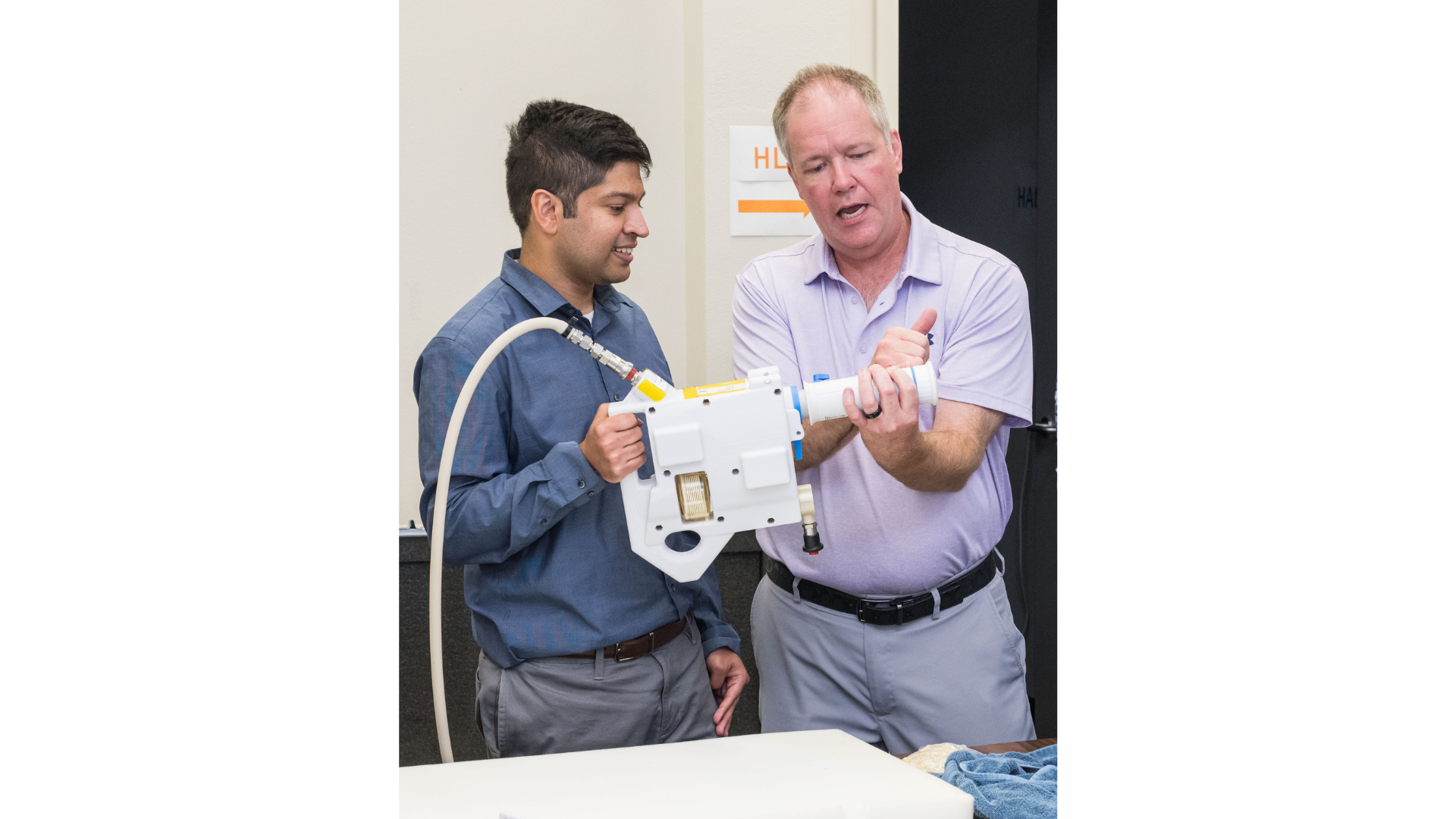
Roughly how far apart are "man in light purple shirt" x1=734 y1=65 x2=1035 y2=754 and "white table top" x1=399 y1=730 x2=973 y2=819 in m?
0.50

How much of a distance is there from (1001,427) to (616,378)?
0.70 metres

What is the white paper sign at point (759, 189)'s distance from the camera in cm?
233

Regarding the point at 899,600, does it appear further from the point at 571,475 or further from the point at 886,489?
the point at 571,475

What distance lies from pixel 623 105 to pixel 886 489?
1.24m

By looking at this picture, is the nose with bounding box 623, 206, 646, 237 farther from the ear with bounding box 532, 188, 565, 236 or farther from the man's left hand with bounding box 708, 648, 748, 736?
the man's left hand with bounding box 708, 648, 748, 736

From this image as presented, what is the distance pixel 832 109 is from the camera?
1.67 m

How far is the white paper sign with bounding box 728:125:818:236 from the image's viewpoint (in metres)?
2.33

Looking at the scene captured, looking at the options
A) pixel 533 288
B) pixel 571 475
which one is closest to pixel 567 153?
pixel 533 288

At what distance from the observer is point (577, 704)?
4.92ft

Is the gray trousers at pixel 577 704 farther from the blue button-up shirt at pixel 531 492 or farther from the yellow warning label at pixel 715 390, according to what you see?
the yellow warning label at pixel 715 390

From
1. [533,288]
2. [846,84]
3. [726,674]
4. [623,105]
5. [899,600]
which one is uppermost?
[623,105]

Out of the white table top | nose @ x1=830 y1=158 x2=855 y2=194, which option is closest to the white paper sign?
nose @ x1=830 y1=158 x2=855 y2=194
